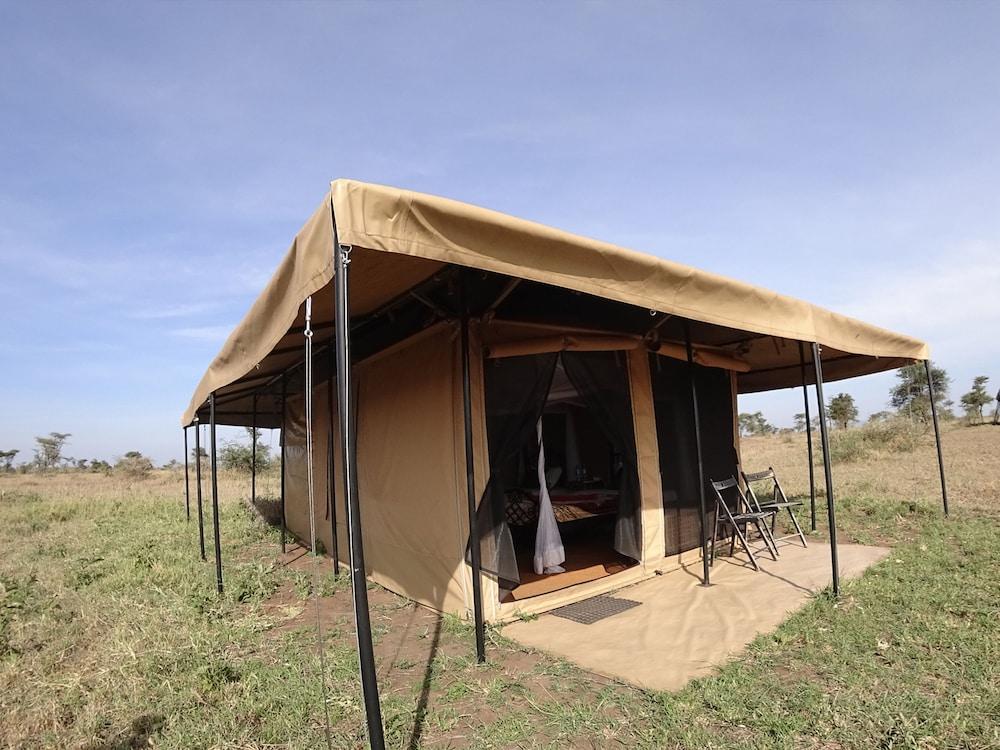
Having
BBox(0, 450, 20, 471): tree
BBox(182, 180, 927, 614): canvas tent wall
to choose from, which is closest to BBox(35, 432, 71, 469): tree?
BBox(0, 450, 20, 471): tree

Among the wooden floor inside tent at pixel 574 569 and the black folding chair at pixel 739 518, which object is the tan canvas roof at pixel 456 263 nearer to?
the black folding chair at pixel 739 518

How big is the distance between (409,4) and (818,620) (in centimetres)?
603

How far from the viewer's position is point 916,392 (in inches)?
1096

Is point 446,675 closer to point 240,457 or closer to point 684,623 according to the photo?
point 684,623

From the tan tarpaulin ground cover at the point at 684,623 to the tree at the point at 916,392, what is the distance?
72.0ft

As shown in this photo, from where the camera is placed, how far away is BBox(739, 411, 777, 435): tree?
39438 millimetres

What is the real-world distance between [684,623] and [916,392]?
98.8 ft

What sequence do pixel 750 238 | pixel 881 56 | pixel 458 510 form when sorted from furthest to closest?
pixel 750 238, pixel 881 56, pixel 458 510

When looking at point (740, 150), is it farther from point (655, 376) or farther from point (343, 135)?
point (343, 135)

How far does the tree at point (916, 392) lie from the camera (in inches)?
965

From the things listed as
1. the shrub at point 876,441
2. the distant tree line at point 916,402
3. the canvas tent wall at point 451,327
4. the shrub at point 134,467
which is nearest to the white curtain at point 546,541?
the canvas tent wall at point 451,327

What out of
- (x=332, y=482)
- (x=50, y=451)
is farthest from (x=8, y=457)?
(x=332, y=482)

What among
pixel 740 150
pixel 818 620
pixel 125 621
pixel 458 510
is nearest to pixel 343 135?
pixel 458 510

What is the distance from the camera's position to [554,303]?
14.7 feet
